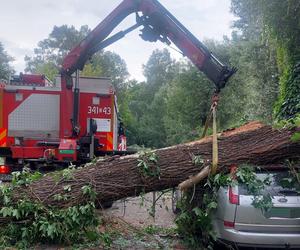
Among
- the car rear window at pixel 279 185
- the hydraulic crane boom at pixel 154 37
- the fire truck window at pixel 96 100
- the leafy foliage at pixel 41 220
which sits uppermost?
Answer: the hydraulic crane boom at pixel 154 37

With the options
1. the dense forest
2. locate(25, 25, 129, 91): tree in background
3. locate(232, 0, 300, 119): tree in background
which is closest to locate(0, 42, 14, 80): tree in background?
the dense forest

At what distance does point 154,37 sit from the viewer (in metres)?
10.2

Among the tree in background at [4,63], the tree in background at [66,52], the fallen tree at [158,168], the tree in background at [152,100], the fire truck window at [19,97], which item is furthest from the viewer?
the tree in background at [66,52]

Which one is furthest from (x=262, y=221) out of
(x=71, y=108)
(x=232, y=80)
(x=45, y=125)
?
(x=232, y=80)

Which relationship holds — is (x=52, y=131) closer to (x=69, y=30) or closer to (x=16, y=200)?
(x=16, y=200)

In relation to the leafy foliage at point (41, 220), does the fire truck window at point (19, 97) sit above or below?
above

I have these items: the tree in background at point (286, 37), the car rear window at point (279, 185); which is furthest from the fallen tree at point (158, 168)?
the tree in background at point (286, 37)

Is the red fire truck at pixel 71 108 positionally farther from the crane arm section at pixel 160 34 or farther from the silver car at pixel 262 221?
the silver car at pixel 262 221

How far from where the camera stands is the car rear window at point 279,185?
21.5 feet

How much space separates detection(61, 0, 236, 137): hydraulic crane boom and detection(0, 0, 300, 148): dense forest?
0.57 meters

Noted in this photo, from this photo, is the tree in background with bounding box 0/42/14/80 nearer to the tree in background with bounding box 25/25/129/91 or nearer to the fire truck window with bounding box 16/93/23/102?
the tree in background with bounding box 25/25/129/91

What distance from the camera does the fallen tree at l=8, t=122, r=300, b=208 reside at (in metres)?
6.93

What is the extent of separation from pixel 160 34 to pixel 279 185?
4.72 m

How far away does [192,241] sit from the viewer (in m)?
7.12
